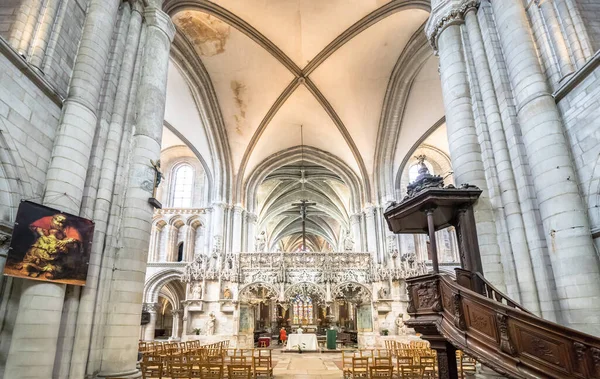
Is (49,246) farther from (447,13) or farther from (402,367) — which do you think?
(447,13)

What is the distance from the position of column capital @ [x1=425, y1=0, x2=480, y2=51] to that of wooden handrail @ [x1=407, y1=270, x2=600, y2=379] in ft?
22.2

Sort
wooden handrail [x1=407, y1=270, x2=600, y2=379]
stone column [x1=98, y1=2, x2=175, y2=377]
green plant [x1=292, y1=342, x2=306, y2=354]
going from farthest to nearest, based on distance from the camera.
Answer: green plant [x1=292, y1=342, x2=306, y2=354], stone column [x1=98, y1=2, x2=175, y2=377], wooden handrail [x1=407, y1=270, x2=600, y2=379]

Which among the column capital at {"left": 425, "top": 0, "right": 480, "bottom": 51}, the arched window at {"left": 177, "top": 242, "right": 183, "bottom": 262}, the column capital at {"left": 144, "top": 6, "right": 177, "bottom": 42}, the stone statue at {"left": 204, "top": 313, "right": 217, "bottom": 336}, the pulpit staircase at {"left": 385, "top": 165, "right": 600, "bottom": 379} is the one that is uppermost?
the column capital at {"left": 144, "top": 6, "right": 177, "bottom": 42}

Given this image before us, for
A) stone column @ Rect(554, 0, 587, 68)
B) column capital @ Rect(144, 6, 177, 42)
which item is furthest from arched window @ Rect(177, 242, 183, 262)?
stone column @ Rect(554, 0, 587, 68)

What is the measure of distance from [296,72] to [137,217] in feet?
47.3

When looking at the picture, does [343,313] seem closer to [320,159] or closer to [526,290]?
[320,159]

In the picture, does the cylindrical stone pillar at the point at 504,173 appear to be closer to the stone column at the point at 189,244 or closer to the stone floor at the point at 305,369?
the stone floor at the point at 305,369

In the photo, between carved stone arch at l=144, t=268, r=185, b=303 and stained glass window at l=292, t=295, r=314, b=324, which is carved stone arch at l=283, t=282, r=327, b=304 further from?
stained glass window at l=292, t=295, r=314, b=324

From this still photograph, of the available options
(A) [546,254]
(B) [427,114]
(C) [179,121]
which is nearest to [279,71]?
(C) [179,121]

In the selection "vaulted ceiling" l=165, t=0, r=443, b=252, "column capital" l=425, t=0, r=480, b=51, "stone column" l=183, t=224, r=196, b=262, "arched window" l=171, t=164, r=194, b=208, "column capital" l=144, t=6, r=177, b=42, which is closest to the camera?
"column capital" l=425, t=0, r=480, b=51

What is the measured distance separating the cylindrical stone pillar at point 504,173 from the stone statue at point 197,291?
52.8ft

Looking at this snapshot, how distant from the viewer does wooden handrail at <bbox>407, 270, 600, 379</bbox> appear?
4.12 m

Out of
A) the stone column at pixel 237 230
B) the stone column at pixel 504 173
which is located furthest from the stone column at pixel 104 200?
the stone column at pixel 237 230

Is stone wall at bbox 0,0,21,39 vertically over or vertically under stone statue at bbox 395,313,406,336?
over
